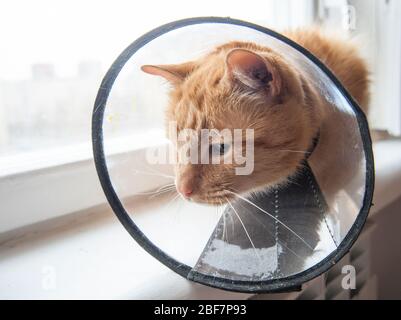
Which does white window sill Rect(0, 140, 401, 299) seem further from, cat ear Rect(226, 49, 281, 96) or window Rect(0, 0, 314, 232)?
cat ear Rect(226, 49, 281, 96)

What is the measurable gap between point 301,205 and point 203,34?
22cm

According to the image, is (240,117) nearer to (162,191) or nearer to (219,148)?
(219,148)

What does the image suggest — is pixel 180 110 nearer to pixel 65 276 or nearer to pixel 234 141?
pixel 234 141

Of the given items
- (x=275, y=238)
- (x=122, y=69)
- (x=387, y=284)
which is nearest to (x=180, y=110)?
(x=122, y=69)

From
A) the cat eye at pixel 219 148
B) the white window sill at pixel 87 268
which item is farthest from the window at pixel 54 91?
the cat eye at pixel 219 148

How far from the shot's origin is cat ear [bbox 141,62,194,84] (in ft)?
1.69

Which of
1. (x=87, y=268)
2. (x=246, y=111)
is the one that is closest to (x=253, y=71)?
(x=246, y=111)

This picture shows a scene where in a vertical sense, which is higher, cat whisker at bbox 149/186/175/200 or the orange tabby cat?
the orange tabby cat

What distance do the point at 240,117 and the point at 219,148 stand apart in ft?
0.13

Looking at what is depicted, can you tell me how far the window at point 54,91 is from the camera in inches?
24.8

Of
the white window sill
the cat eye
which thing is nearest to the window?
the white window sill

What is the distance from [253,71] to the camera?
1.51ft

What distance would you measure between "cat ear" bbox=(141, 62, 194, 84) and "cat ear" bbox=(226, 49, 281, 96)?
0.07m

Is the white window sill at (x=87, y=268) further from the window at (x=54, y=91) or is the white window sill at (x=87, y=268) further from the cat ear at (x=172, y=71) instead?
the cat ear at (x=172, y=71)
